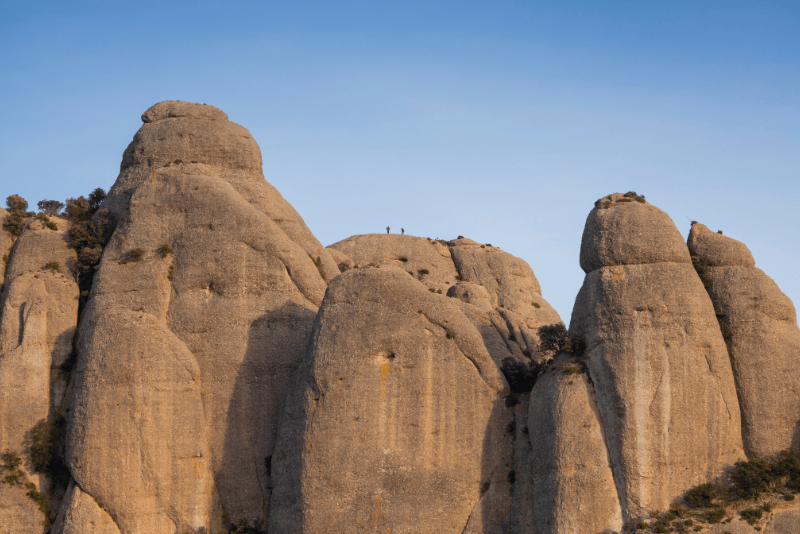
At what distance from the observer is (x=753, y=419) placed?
125 ft

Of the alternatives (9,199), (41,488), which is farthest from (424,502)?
(9,199)

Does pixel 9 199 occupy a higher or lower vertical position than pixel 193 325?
higher

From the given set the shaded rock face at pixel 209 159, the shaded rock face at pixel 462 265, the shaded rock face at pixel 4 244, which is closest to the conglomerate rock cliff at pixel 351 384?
the shaded rock face at pixel 4 244

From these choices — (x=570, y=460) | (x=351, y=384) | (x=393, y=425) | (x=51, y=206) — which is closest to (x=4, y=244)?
(x=51, y=206)

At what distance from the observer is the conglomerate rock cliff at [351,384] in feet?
124

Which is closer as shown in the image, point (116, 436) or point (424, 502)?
point (424, 502)

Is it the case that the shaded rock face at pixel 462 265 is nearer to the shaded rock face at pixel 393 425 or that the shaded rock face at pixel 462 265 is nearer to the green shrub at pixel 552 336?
the green shrub at pixel 552 336

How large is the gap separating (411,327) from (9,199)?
92.7 ft

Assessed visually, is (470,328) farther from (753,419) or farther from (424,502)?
(753,419)

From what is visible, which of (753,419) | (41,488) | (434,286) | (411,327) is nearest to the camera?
(753,419)

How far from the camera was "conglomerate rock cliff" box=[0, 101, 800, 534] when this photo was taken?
124ft

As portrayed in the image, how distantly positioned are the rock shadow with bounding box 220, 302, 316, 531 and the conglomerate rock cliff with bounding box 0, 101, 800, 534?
100 mm

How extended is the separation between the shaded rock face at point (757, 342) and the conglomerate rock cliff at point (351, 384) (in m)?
0.10

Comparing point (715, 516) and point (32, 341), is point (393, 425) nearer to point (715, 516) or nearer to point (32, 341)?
point (715, 516)
